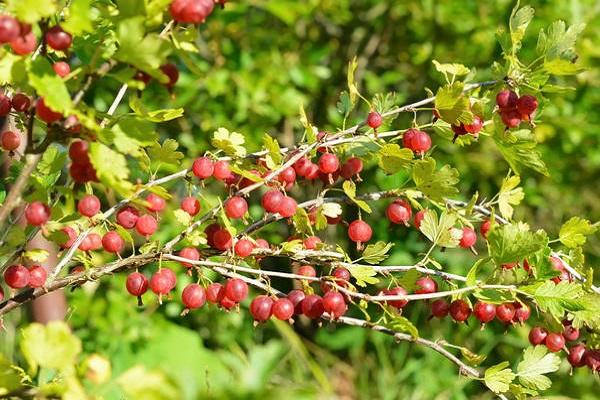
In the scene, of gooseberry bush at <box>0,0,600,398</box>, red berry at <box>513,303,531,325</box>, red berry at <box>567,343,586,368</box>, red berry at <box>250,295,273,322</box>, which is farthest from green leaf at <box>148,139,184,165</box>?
red berry at <box>567,343,586,368</box>

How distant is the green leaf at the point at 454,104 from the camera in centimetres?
99

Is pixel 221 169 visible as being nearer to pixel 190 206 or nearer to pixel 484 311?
pixel 190 206

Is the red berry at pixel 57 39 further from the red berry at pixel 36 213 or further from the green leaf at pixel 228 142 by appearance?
the green leaf at pixel 228 142

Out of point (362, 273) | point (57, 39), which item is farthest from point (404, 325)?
point (57, 39)

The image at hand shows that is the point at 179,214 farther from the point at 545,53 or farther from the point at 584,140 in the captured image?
the point at 584,140

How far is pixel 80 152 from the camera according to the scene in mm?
805

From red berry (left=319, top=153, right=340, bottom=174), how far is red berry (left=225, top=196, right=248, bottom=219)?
0.41 feet

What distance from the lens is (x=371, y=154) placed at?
3.59ft

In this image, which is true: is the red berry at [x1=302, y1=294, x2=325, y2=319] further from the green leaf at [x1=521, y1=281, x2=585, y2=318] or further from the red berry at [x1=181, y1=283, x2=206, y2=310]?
the green leaf at [x1=521, y1=281, x2=585, y2=318]

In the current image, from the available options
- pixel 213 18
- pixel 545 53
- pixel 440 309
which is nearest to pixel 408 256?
pixel 213 18

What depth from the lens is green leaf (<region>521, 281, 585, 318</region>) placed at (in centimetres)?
99

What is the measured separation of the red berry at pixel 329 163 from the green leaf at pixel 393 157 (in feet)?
0.24

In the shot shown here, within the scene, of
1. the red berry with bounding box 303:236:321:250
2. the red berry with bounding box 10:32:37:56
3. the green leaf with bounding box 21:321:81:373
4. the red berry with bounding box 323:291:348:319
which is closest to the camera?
the green leaf with bounding box 21:321:81:373

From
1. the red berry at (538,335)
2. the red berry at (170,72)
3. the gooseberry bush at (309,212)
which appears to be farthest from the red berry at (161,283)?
the red berry at (538,335)
